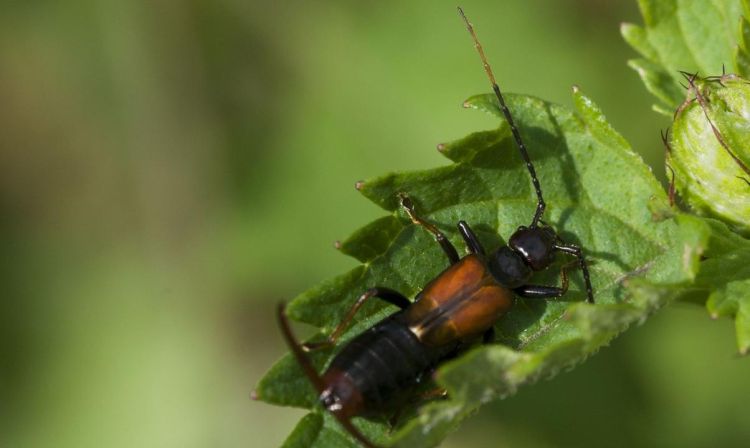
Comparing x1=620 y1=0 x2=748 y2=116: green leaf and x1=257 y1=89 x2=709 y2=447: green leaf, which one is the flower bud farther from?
x1=620 y1=0 x2=748 y2=116: green leaf

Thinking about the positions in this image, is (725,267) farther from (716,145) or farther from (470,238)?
(470,238)

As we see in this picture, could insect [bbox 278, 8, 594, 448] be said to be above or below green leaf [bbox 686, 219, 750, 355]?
above

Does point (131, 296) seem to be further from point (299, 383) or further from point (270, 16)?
point (299, 383)

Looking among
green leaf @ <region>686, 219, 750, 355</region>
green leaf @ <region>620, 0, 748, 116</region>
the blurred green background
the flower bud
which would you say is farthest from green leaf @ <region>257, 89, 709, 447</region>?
the blurred green background

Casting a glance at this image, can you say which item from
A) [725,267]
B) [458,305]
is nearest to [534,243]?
[458,305]

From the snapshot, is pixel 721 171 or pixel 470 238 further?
pixel 470 238
